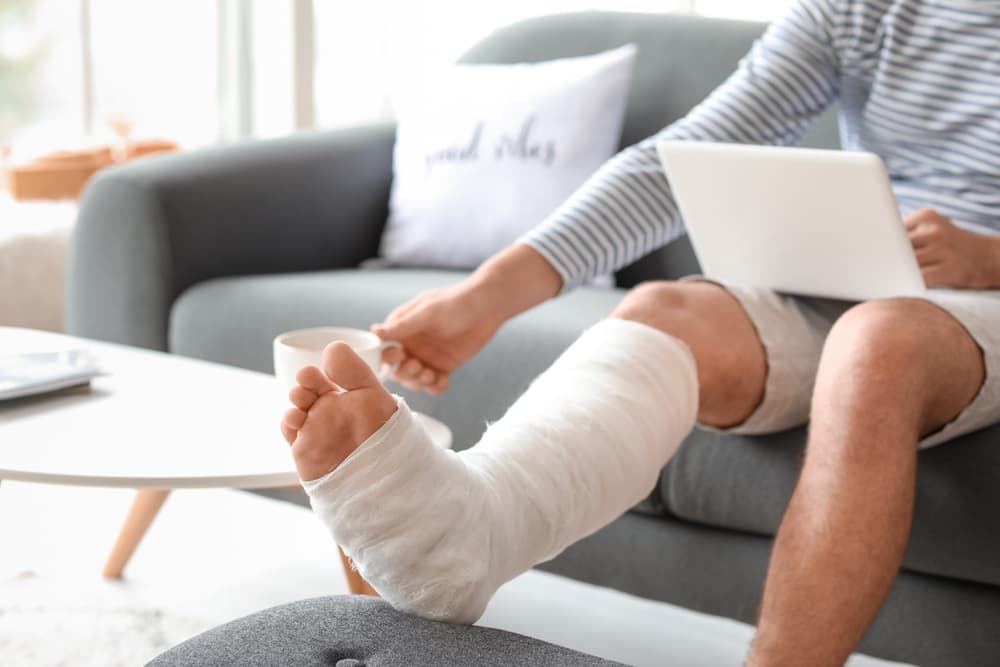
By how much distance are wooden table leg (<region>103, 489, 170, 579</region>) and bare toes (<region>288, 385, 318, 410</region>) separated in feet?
3.03

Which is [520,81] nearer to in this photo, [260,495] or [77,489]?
[260,495]

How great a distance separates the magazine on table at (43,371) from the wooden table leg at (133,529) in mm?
462

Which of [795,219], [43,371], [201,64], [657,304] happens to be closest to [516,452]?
[657,304]

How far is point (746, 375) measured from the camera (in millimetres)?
1252

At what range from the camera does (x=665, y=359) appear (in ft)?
3.80

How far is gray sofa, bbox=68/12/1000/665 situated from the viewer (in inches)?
53.9

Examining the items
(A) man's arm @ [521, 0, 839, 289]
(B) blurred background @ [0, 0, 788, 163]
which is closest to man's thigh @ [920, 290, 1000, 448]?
(A) man's arm @ [521, 0, 839, 289]

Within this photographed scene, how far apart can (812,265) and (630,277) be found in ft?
3.02

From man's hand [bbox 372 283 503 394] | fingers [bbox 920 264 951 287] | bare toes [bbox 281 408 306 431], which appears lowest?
man's hand [bbox 372 283 503 394]

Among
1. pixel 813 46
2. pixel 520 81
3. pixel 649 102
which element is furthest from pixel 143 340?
pixel 813 46

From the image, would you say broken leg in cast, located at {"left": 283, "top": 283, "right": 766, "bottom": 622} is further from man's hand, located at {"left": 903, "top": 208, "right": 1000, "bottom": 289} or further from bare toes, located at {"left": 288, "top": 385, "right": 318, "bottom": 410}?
man's hand, located at {"left": 903, "top": 208, "right": 1000, "bottom": 289}

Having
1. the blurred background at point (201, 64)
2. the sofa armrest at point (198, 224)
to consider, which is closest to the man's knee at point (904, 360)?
the sofa armrest at point (198, 224)

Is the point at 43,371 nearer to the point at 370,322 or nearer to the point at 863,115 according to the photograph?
the point at 370,322

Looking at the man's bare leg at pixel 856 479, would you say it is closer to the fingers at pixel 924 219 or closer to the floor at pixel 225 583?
the fingers at pixel 924 219
